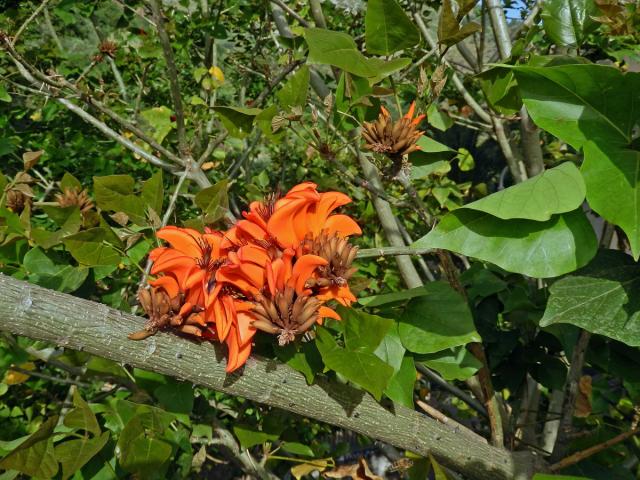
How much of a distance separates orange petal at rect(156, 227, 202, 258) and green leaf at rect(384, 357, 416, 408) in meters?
0.29

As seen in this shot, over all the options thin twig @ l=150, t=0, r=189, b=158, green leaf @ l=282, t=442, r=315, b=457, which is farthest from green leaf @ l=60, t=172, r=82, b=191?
green leaf @ l=282, t=442, r=315, b=457

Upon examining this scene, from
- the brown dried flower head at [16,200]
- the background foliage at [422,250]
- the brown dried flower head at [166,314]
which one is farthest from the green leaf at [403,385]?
the brown dried flower head at [16,200]

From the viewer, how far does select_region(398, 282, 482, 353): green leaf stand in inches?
29.6

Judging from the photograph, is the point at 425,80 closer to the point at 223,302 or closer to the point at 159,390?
the point at 223,302

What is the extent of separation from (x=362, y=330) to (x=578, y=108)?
34cm

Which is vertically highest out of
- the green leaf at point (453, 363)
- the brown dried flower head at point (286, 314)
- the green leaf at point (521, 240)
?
the green leaf at point (521, 240)

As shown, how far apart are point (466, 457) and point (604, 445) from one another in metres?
0.21

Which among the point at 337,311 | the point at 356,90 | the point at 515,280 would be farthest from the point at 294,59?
the point at 337,311

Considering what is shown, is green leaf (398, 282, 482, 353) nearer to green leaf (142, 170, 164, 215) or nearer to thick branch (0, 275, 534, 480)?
thick branch (0, 275, 534, 480)

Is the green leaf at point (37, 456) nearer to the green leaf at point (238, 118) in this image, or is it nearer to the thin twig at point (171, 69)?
the green leaf at point (238, 118)

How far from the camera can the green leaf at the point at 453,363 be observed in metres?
0.80

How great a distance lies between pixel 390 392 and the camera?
74cm

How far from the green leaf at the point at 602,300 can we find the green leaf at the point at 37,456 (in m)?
0.60

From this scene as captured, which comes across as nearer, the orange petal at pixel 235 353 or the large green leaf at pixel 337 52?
the orange petal at pixel 235 353
